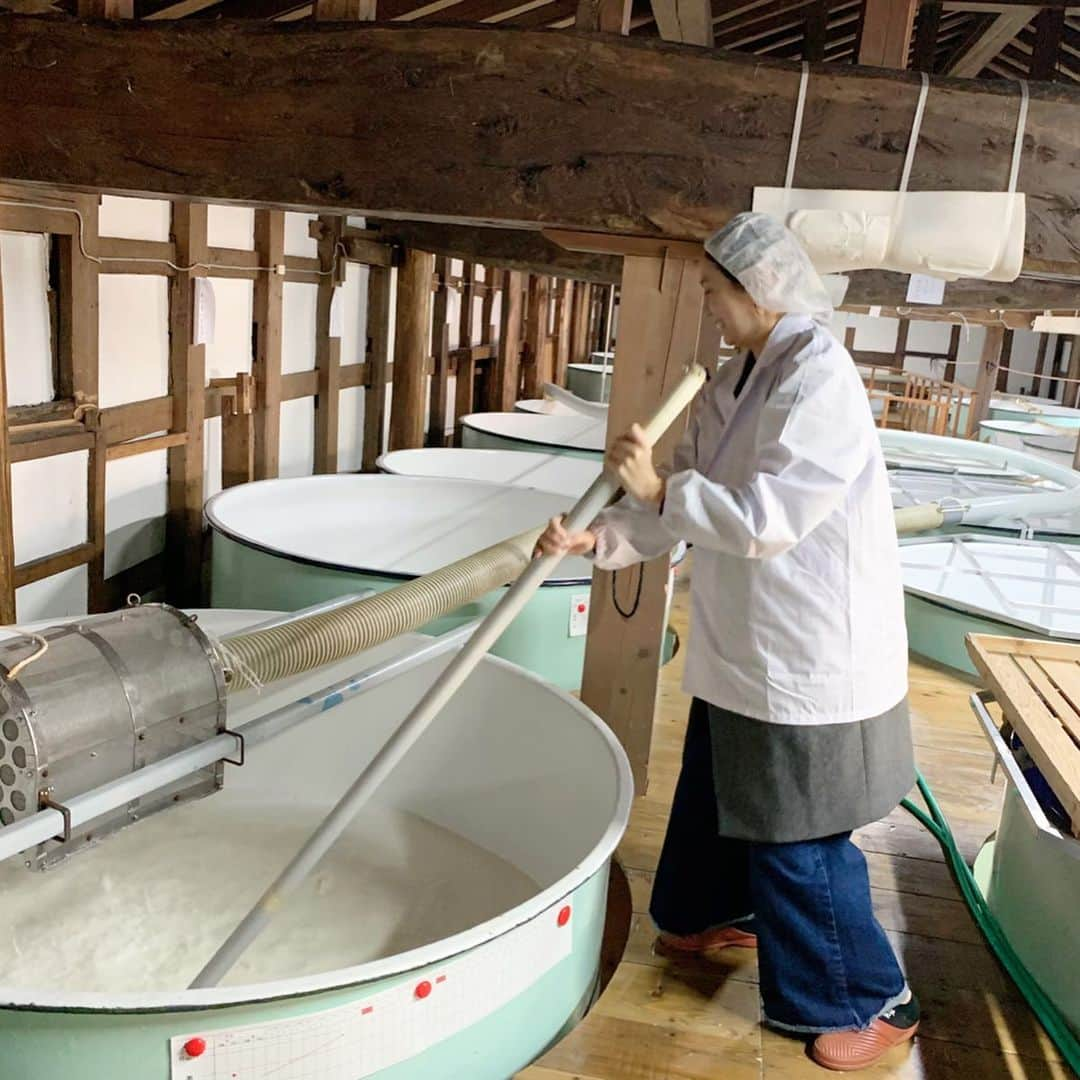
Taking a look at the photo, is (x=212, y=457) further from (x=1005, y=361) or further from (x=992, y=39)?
(x=1005, y=361)

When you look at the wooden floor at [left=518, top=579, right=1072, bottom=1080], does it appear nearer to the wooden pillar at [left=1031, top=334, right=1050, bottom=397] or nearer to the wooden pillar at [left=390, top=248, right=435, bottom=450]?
the wooden pillar at [left=390, top=248, right=435, bottom=450]

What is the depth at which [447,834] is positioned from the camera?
9.34 ft

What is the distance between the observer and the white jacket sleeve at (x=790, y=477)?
63.5 inches

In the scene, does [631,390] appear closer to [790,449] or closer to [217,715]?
[790,449]

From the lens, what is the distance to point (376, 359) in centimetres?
616

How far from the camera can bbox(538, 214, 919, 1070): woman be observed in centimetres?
165

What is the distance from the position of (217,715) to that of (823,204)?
143 cm

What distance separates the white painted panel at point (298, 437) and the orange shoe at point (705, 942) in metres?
3.62

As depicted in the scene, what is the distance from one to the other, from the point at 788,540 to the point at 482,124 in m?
1.05

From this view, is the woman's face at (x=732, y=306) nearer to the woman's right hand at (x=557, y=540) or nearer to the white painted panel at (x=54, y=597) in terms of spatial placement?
the woman's right hand at (x=557, y=540)

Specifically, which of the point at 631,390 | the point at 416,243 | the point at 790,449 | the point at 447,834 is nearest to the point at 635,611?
the point at 631,390

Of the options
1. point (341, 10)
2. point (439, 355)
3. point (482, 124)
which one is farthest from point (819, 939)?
point (439, 355)

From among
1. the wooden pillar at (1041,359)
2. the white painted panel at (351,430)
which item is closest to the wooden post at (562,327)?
the white painted panel at (351,430)

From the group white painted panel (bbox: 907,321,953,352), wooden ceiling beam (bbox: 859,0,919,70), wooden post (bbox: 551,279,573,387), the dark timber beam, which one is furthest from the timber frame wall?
white painted panel (bbox: 907,321,953,352)
